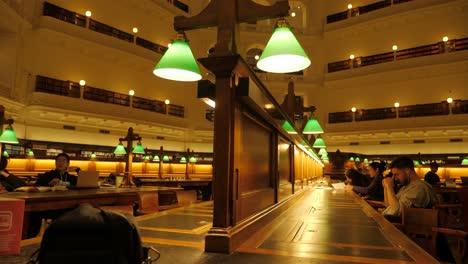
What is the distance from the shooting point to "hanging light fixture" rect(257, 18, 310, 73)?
77.3 inches

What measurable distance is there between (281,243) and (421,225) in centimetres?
192

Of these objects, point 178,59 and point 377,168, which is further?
point 377,168

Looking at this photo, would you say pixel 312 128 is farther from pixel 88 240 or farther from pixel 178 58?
pixel 88 240

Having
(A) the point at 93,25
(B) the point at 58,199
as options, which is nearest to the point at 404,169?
(B) the point at 58,199

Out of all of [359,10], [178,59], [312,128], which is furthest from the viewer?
[359,10]

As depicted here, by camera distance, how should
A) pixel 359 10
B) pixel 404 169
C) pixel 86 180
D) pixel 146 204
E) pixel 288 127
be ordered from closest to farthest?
1. pixel 288 127
2. pixel 404 169
3. pixel 146 204
4. pixel 86 180
5. pixel 359 10

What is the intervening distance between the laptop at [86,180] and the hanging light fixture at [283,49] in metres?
3.84

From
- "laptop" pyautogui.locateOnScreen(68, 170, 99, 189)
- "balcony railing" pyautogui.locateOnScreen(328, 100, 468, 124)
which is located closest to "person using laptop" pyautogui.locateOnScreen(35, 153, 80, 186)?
"laptop" pyautogui.locateOnScreen(68, 170, 99, 189)

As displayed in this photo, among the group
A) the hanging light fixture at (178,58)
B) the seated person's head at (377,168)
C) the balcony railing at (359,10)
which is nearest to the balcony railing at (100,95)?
the balcony railing at (359,10)

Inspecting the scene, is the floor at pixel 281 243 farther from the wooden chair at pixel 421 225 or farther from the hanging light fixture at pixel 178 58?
the hanging light fixture at pixel 178 58

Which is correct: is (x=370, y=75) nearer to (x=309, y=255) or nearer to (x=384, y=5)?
(x=384, y=5)

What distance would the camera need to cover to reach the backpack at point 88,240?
2.59ft

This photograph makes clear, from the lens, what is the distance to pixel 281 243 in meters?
1.64

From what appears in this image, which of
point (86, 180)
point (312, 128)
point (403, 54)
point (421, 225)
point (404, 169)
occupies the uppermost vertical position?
point (403, 54)
